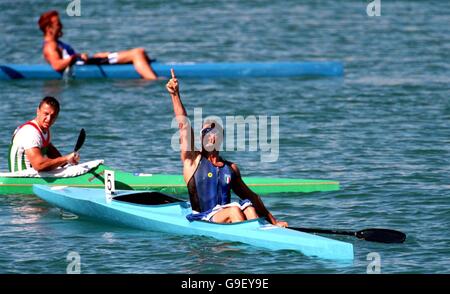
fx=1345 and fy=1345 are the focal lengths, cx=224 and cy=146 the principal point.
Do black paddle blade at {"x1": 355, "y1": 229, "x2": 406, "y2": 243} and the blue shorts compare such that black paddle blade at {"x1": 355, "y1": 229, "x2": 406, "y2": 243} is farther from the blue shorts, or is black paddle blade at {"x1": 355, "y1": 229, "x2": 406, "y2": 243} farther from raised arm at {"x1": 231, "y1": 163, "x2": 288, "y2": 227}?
the blue shorts

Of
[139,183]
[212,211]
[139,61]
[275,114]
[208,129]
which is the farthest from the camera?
[139,61]

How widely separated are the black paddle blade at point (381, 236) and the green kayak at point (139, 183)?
104 inches

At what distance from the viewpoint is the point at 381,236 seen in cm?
1291

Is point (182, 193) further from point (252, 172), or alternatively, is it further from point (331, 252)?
point (331, 252)

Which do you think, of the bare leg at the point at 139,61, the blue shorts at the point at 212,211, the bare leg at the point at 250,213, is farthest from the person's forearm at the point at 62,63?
the bare leg at the point at 250,213

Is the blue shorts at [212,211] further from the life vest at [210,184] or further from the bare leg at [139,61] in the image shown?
the bare leg at [139,61]

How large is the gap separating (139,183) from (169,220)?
84.7 inches

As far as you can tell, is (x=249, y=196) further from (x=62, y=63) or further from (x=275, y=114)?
(x=62, y=63)

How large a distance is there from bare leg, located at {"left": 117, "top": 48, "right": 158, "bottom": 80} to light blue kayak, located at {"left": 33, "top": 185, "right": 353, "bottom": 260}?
356 inches

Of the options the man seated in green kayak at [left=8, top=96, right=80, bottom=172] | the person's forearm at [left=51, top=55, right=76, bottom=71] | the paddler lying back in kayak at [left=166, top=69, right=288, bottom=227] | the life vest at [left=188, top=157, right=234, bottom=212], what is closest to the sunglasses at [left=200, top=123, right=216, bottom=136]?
the paddler lying back in kayak at [left=166, top=69, right=288, bottom=227]

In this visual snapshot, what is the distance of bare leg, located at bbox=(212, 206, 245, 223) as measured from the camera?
1288cm

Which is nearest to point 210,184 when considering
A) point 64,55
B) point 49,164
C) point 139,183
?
point 139,183

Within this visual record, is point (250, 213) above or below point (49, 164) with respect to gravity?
below

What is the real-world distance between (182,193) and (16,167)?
6.31 ft
